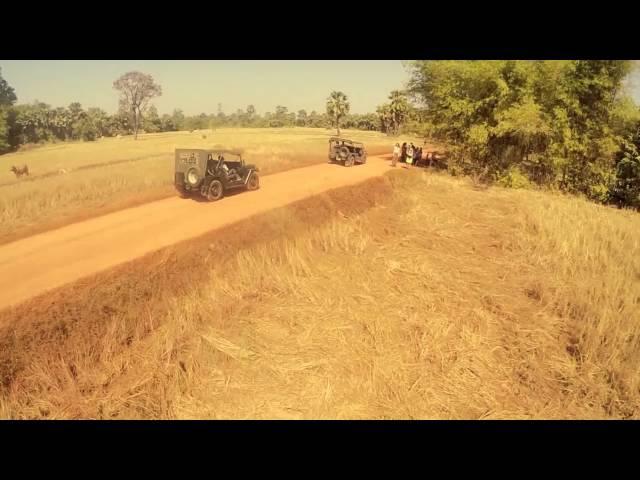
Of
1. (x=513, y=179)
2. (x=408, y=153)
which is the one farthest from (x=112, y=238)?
(x=408, y=153)

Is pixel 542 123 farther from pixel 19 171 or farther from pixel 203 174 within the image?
pixel 19 171

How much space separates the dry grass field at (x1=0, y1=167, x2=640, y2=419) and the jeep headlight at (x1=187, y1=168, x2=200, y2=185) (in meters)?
3.28

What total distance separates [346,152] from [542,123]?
33.3 ft

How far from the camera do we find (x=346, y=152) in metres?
20.4

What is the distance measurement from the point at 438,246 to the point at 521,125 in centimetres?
1096

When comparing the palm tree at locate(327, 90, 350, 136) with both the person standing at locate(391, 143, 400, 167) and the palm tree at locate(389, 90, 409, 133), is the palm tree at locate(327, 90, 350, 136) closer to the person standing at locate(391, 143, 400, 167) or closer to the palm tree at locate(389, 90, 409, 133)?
the palm tree at locate(389, 90, 409, 133)

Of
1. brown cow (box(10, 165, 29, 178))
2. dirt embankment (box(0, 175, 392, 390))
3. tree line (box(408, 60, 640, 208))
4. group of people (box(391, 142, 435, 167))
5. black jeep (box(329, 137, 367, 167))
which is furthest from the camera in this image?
group of people (box(391, 142, 435, 167))

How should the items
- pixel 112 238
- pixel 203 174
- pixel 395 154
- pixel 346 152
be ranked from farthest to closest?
pixel 395 154
pixel 346 152
pixel 203 174
pixel 112 238

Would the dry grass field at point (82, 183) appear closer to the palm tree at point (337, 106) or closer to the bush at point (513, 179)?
the bush at point (513, 179)

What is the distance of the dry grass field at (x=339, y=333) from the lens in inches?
191

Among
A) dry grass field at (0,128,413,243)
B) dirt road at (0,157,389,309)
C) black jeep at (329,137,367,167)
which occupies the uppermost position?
black jeep at (329,137,367,167)

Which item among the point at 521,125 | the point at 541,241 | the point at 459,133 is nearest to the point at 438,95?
the point at 459,133

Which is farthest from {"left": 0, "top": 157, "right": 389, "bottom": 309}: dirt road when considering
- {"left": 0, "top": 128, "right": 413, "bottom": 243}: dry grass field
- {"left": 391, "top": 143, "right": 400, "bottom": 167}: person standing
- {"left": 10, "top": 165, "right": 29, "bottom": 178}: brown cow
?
{"left": 10, "top": 165, "right": 29, "bottom": 178}: brown cow

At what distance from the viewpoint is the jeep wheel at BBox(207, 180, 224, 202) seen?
478 inches
